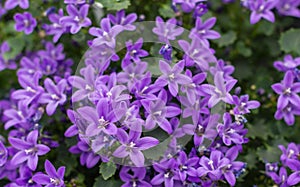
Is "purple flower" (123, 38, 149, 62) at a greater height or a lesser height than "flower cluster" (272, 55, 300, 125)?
greater

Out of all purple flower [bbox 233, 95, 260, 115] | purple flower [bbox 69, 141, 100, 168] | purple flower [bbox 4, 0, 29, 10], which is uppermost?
purple flower [bbox 4, 0, 29, 10]

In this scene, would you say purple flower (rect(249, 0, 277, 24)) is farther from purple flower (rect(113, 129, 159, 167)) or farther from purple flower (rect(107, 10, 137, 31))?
purple flower (rect(113, 129, 159, 167))

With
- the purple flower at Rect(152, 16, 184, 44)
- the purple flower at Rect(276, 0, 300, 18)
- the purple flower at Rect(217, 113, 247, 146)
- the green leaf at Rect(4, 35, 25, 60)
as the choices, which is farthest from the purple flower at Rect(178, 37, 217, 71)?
the green leaf at Rect(4, 35, 25, 60)

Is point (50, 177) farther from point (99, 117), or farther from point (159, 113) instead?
point (159, 113)

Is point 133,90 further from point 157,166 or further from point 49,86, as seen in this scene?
point 49,86

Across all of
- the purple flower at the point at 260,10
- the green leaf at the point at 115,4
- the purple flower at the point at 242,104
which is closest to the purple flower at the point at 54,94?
the green leaf at the point at 115,4

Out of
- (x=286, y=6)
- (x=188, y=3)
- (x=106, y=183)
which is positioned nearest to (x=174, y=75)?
(x=188, y=3)
